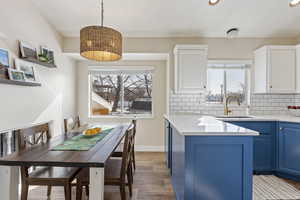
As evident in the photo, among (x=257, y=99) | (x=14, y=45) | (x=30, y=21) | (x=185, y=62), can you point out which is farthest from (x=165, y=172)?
(x=30, y=21)

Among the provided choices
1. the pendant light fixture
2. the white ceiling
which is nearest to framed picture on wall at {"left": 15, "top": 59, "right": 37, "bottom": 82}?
the white ceiling

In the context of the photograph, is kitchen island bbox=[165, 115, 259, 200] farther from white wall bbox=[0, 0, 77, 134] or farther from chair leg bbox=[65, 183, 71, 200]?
white wall bbox=[0, 0, 77, 134]

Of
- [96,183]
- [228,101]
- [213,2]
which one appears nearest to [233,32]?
[213,2]

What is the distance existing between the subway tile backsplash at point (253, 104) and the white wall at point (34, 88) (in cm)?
218

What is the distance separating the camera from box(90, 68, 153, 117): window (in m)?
4.36

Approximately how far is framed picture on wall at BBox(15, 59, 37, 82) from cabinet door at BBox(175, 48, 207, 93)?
2316 mm

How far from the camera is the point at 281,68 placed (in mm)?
3215

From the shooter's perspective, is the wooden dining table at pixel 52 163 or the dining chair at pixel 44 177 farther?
the dining chair at pixel 44 177

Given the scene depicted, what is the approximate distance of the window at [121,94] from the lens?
4355mm

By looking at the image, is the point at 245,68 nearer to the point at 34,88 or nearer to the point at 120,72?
the point at 120,72

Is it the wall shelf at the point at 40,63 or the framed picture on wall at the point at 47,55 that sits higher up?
the framed picture on wall at the point at 47,55

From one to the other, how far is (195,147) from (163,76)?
2.86m

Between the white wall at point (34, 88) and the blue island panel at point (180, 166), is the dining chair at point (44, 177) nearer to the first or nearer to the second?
the white wall at point (34, 88)

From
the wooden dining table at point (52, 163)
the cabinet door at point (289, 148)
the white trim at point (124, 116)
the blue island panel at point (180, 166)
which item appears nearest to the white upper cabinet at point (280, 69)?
the cabinet door at point (289, 148)
